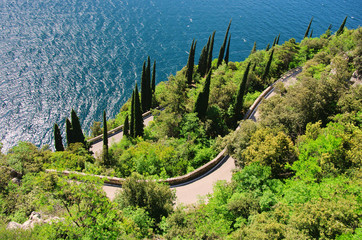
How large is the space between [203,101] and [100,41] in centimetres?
6864

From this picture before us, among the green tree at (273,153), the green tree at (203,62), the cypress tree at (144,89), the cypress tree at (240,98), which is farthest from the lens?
the green tree at (203,62)

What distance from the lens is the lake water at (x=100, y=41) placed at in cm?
7044

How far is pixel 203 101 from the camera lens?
39.4 metres

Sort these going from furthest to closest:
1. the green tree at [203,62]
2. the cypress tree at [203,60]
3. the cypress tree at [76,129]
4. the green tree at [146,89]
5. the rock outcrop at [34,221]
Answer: the green tree at [203,62] < the cypress tree at [203,60] < the green tree at [146,89] < the cypress tree at [76,129] < the rock outcrop at [34,221]

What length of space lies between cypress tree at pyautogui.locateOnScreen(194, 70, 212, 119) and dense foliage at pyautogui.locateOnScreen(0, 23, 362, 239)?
386 millimetres

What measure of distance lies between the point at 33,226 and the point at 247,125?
24.3m

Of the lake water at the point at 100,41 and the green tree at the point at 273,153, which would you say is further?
the lake water at the point at 100,41

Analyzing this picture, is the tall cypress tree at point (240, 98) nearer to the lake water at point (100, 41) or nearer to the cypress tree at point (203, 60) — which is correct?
the cypress tree at point (203, 60)

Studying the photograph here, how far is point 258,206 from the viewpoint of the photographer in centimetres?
2097

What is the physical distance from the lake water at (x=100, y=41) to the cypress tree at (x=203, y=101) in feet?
128

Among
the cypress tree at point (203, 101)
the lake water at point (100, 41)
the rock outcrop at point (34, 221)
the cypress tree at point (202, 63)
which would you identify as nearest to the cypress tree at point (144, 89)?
the lake water at point (100, 41)

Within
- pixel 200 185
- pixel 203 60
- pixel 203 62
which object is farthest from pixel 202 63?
pixel 200 185

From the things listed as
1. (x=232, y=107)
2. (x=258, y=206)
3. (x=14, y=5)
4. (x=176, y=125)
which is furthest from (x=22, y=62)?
(x=258, y=206)

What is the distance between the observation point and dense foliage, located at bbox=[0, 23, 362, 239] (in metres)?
16.8
